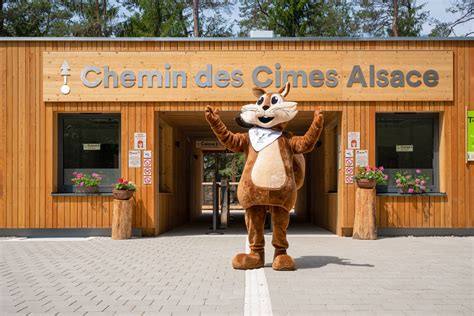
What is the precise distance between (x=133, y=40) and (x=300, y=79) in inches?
156

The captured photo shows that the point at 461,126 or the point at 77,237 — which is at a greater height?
the point at 461,126

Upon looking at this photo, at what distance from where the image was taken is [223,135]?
8492 mm

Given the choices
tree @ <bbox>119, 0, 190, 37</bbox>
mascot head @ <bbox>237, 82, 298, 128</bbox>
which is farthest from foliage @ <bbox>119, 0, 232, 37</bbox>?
mascot head @ <bbox>237, 82, 298, 128</bbox>

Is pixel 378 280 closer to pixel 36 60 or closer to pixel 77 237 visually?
pixel 77 237

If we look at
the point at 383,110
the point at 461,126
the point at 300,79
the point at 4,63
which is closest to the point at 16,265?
the point at 4,63

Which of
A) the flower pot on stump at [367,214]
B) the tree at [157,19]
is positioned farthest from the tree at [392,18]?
the flower pot on stump at [367,214]

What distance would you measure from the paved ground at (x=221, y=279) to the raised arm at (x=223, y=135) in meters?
1.83

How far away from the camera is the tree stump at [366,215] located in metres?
12.5

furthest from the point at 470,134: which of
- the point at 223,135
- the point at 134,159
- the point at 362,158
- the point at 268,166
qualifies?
the point at 134,159

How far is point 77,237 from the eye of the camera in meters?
13.1

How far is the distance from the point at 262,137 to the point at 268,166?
1.70 feet

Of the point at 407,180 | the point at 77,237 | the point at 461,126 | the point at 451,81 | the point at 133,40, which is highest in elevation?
the point at 133,40

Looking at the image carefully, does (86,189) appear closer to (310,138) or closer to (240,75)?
(240,75)

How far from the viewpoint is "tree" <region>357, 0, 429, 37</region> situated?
85.9 ft
